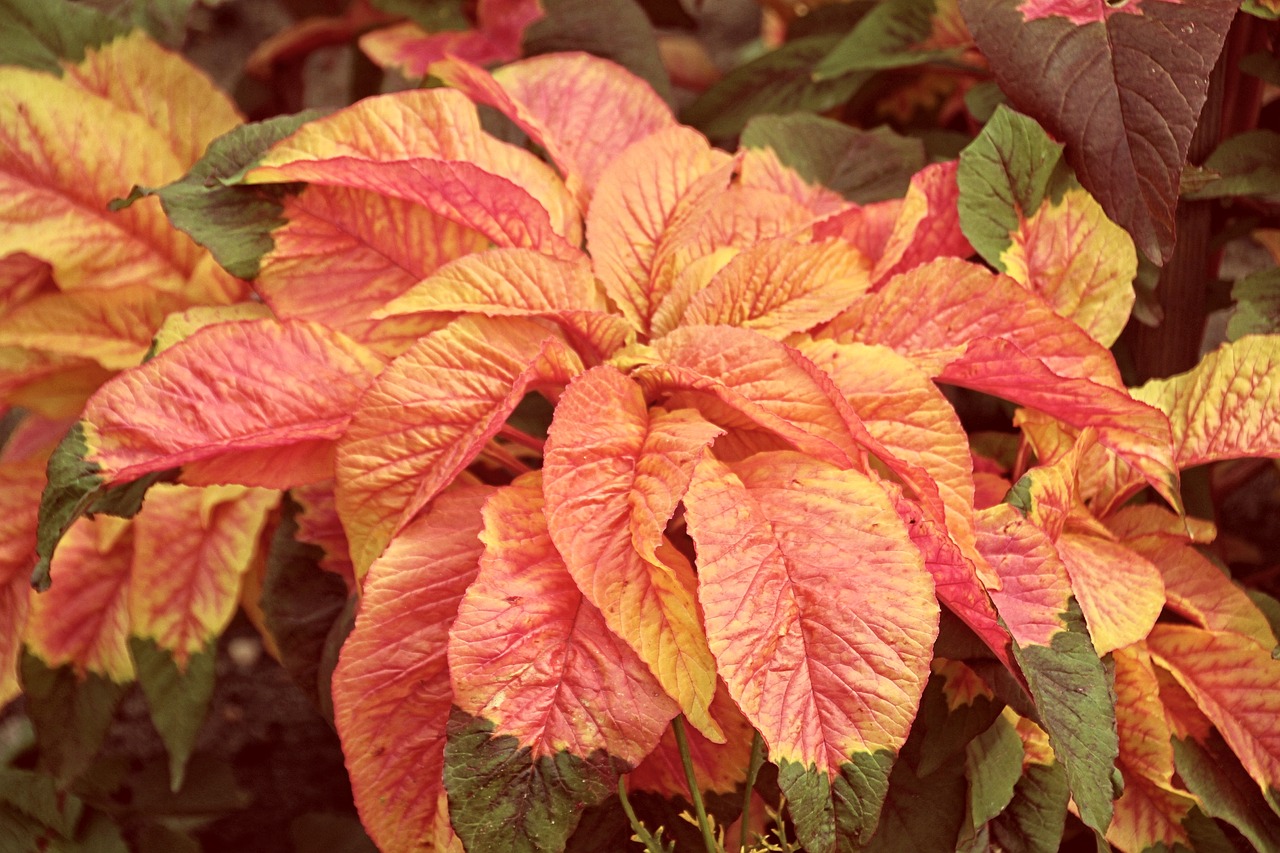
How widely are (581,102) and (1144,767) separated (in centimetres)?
34

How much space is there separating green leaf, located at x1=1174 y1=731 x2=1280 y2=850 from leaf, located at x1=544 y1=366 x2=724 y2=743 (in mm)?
201

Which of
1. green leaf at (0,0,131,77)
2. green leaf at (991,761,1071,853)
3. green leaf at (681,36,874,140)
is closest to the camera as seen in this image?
green leaf at (991,761,1071,853)

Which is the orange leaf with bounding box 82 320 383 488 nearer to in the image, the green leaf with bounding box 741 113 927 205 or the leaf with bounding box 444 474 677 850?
the leaf with bounding box 444 474 677 850

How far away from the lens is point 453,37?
2.28 feet

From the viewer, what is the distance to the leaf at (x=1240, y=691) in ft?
1.44

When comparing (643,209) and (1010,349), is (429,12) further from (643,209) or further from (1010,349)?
(1010,349)

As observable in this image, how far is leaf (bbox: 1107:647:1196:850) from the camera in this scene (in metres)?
0.44

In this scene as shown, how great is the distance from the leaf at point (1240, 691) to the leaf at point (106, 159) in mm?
421

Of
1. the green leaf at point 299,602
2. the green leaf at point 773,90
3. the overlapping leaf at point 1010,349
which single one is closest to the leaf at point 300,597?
the green leaf at point 299,602

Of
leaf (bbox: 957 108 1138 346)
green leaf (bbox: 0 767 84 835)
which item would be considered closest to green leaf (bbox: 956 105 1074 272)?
leaf (bbox: 957 108 1138 346)

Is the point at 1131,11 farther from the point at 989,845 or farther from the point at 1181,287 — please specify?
the point at 989,845

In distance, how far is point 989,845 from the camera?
17.5 inches

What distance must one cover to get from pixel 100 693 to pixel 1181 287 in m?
0.52

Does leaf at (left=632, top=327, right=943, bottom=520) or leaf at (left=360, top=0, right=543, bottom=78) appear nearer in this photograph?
leaf at (left=632, top=327, right=943, bottom=520)
